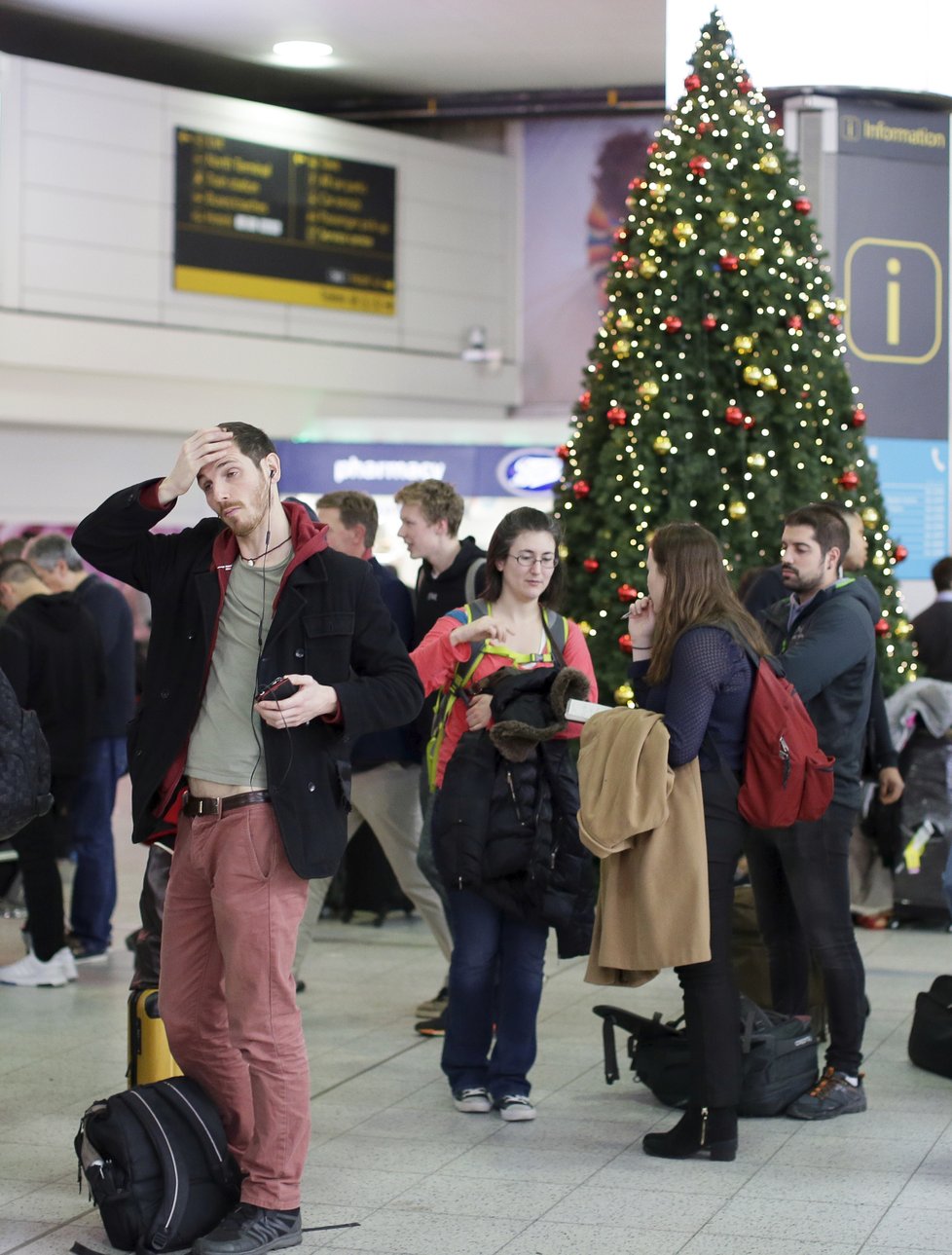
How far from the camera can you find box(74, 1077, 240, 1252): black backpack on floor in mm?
3732

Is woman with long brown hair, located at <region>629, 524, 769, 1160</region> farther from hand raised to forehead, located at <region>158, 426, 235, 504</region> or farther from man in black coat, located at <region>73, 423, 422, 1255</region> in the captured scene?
hand raised to forehead, located at <region>158, 426, 235, 504</region>

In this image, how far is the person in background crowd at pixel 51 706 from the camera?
22.0 ft

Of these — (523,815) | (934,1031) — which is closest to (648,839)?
(523,815)

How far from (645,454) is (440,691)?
3363 mm

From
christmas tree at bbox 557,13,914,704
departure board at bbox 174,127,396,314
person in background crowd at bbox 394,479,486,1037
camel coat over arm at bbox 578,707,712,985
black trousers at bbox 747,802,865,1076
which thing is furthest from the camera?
departure board at bbox 174,127,396,314

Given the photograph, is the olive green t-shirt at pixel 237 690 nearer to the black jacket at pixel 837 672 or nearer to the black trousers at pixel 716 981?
the black trousers at pixel 716 981

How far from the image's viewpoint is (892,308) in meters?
11.1

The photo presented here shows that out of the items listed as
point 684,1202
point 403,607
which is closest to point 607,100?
point 403,607

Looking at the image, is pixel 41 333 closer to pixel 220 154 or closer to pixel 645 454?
pixel 220 154

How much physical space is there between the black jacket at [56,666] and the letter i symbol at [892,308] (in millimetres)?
5976

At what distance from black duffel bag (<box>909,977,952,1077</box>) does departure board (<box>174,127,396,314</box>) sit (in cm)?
1111

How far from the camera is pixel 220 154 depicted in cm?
1529

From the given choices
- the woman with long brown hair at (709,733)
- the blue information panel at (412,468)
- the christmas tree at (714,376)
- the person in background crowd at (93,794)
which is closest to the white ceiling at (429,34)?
the blue information panel at (412,468)

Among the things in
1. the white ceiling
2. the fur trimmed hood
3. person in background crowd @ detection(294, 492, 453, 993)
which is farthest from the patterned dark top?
the white ceiling
